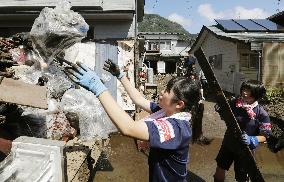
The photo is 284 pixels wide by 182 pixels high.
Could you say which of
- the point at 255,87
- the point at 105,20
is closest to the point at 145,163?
the point at 255,87

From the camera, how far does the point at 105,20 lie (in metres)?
12.6

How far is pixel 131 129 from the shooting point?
95.5 inches

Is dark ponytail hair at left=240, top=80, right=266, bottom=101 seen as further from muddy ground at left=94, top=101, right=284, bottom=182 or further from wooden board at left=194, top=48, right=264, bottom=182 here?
muddy ground at left=94, top=101, right=284, bottom=182

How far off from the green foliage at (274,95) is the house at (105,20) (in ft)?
24.4

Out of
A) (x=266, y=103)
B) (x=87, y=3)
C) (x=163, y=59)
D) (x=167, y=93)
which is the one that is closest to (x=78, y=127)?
(x=167, y=93)

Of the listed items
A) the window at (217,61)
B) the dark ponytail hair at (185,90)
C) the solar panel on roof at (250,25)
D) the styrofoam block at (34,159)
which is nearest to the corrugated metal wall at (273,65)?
the solar panel on roof at (250,25)

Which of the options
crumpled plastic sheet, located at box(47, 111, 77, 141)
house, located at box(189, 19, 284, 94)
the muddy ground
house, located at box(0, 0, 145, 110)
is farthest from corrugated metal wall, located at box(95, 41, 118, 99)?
house, located at box(189, 19, 284, 94)

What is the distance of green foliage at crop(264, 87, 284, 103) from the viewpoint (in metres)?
15.9

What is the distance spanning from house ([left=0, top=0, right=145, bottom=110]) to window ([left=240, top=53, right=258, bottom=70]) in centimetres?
991

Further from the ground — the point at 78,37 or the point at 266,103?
the point at 78,37

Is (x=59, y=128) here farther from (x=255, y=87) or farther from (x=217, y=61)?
(x=217, y=61)

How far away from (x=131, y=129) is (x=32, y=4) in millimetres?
11072

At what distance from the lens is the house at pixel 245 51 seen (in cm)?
1719

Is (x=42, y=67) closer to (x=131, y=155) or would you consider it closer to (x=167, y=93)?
(x=131, y=155)
